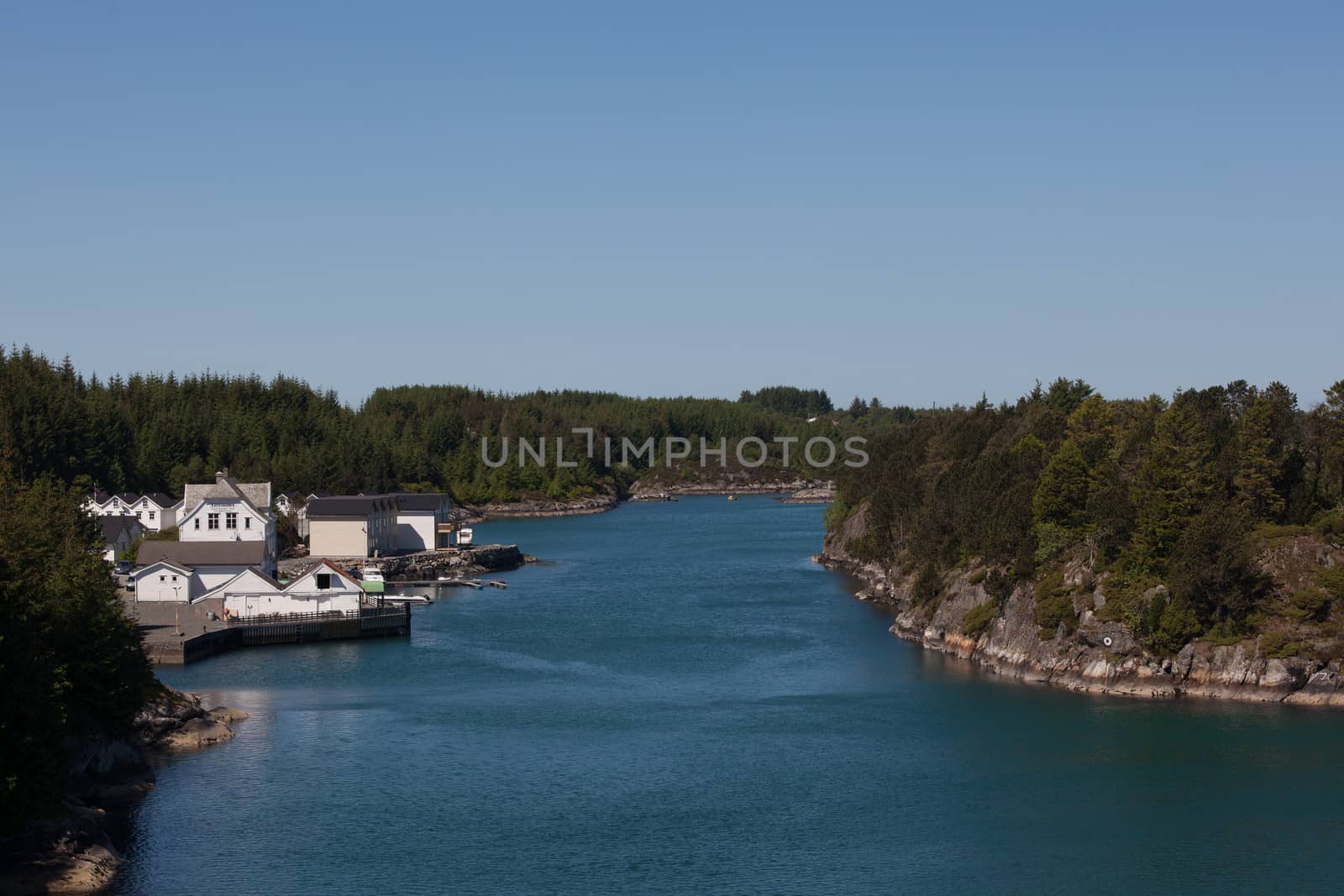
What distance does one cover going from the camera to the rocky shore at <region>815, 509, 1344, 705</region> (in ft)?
121

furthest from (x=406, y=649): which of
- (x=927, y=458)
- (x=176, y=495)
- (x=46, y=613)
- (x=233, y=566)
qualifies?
(x=176, y=495)

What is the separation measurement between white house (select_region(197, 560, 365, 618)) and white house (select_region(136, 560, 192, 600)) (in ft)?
3.78

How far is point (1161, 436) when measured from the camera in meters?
42.1

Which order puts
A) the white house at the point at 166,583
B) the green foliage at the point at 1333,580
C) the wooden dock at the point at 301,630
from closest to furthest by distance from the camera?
the green foliage at the point at 1333,580 < the wooden dock at the point at 301,630 < the white house at the point at 166,583

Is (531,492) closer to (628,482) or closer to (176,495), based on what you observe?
(628,482)

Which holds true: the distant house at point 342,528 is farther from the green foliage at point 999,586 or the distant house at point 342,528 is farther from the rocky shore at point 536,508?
the rocky shore at point 536,508

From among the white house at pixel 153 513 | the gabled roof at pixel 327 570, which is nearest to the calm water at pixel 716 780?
the gabled roof at pixel 327 570

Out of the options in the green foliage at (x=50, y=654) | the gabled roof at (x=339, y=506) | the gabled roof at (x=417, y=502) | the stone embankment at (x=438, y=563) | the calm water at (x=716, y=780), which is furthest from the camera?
the gabled roof at (x=417, y=502)

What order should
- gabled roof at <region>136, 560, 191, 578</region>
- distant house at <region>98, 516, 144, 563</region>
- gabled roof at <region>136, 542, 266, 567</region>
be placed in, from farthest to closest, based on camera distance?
1. distant house at <region>98, 516, 144, 563</region>
2. gabled roof at <region>136, 542, 266, 567</region>
3. gabled roof at <region>136, 560, 191, 578</region>

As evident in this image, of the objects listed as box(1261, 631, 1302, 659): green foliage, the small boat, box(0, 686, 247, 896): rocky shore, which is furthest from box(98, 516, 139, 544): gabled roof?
box(1261, 631, 1302, 659): green foliage

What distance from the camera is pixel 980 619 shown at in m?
45.6

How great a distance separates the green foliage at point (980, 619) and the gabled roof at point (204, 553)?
27973mm

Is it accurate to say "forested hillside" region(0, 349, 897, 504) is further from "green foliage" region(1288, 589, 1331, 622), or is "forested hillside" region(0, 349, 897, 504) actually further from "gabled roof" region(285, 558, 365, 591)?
"green foliage" region(1288, 589, 1331, 622)

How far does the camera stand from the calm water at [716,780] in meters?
26.0
